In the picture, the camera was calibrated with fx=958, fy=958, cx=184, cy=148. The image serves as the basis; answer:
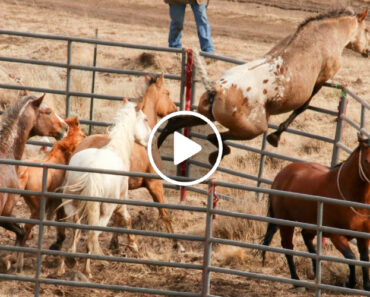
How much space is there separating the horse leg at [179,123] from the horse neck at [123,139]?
1176 mm

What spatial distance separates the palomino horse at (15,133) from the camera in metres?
8.69

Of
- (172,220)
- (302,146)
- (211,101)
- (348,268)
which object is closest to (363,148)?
(348,268)

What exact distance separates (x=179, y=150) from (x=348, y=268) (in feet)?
9.35

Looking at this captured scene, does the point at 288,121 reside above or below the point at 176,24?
below

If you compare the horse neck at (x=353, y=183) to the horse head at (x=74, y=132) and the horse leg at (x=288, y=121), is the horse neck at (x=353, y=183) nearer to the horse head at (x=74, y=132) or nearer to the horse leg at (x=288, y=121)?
the horse leg at (x=288, y=121)

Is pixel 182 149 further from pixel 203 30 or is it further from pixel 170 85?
pixel 170 85

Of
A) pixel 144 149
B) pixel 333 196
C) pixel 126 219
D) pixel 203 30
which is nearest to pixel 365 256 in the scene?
pixel 333 196

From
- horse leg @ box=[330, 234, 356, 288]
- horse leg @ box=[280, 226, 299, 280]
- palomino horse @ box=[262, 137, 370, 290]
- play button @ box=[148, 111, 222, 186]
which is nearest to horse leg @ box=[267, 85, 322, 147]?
play button @ box=[148, 111, 222, 186]

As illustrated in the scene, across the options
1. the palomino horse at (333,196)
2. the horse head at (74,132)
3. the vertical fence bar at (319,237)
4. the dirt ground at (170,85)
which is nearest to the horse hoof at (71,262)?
the dirt ground at (170,85)

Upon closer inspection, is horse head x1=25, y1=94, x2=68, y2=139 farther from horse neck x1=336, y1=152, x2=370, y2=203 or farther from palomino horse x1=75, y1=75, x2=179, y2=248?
horse neck x1=336, y1=152, x2=370, y2=203

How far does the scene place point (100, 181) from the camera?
8.63 meters

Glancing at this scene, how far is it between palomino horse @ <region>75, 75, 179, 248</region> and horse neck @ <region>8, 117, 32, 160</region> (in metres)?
0.59

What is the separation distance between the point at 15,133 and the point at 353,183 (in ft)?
10.5

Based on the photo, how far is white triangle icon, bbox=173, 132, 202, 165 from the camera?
11.2 metres
